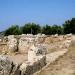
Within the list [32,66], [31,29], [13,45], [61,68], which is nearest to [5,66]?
[32,66]

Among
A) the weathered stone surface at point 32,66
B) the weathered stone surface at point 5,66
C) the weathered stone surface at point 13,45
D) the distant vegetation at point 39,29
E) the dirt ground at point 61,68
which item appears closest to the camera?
the weathered stone surface at point 5,66

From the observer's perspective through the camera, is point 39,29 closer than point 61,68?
No

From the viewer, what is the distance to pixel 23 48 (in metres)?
25.9

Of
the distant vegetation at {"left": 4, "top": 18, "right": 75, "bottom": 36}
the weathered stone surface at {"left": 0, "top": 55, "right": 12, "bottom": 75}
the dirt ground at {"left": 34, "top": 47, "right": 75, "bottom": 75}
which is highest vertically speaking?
the distant vegetation at {"left": 4, "top": 18, "right": 75, "bottom": 36}

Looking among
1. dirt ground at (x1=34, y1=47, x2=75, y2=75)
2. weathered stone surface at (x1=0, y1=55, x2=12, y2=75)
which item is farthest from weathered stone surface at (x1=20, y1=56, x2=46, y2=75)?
weathered stone surface at (x1=0, y1=55, x2=12, y2=75)

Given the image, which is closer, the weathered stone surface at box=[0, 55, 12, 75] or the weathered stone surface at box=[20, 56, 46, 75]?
the weathered stone surface at box=[0, 55, 12, 75]

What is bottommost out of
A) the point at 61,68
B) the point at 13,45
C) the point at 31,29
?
the point at 61,68

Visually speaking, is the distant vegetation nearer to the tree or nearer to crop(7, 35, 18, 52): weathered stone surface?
the tree

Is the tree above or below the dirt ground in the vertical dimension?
above

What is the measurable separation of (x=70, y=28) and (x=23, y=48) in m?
45.7

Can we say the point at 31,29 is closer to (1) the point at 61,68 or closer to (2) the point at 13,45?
(2) the point at 13,45

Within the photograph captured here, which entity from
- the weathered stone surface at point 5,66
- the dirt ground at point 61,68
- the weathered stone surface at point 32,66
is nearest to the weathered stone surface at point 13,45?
the dirt ground at point 61,68

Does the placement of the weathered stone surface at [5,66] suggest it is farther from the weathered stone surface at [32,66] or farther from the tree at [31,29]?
the tree at [31,29]

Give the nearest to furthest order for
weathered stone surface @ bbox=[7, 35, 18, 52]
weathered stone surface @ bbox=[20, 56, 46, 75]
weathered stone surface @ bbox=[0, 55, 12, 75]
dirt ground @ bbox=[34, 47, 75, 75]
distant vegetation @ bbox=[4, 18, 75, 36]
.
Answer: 1. weathered stone surface @ bbox=[0, 55, 12, 75]
2. weathered stone surface @ bbox=[20, 56, 46, 75]
3. dirt ground @ bbox=[34, 47, 75, 75]
4. weathered stone surface @ bbox=[7, 35, 18, 52]
5. distant vegetation @ bbox=[4, 18, 75, 36]
